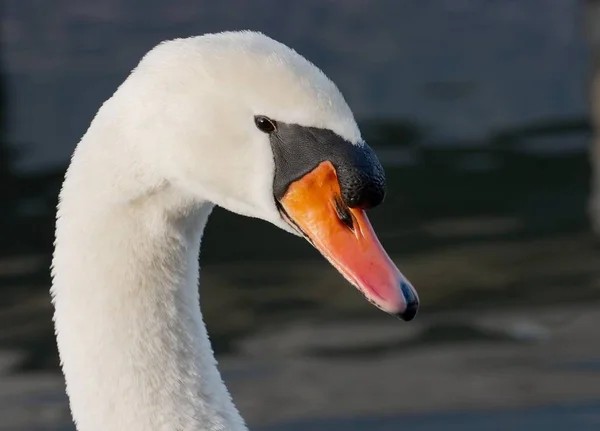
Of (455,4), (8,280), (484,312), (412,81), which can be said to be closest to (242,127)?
(484,312)

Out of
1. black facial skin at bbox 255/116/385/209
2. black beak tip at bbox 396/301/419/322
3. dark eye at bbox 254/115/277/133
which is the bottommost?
black beak tip at bbox 396/301/419/322

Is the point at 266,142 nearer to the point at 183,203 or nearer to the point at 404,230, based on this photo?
the point at 183,203

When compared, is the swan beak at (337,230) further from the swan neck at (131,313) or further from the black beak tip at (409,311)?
the swan neck at (131,313)

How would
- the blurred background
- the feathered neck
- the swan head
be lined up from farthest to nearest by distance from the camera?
1. the blurred background
2. the feathered neck
3. the swan head

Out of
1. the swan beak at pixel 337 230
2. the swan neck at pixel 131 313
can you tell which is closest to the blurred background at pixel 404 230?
the swan neck at pixel 131 313

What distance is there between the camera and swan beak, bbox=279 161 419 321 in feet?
9.41

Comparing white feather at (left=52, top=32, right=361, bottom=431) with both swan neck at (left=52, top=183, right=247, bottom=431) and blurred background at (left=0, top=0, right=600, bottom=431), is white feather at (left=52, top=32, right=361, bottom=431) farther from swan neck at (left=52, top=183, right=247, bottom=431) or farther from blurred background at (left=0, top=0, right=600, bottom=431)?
blurred background at (left=0, top=0, right=600, bottom=431)

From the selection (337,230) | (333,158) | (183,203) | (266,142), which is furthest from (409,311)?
(183,203)

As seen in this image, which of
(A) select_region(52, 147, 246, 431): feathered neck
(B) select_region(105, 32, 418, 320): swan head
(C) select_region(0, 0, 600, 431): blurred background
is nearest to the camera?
(B) select_region(105, 32, 418, 320): swan head

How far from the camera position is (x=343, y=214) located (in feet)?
9.52

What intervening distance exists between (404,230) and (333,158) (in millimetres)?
5334

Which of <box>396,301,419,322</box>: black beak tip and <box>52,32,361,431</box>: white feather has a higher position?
<box>52,32,361,431</box>: white feather

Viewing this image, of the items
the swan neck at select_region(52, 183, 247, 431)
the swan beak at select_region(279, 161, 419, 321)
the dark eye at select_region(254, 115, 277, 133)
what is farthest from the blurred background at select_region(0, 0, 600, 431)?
the dark eye at select_region(254, 115, 277, 133)

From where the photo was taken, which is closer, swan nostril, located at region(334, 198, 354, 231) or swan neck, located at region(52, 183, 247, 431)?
swan nostril, located at region(334, 198, 354, 231)
